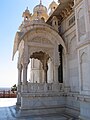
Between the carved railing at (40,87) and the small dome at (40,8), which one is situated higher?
the small dome at (40,8)

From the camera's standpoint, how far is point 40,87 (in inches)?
378

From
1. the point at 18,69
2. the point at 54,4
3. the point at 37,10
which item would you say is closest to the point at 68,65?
the point at 18,69

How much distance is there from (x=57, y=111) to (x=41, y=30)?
484 cm

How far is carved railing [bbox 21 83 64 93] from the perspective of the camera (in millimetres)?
9303

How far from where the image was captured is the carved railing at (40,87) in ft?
30.5

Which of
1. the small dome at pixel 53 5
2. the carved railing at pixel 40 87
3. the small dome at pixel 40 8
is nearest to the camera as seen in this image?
the carved railing at pixel 40 87

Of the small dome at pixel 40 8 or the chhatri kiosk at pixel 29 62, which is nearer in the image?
the chhatri kiosk at pixel 29 62

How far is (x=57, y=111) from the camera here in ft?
31.4

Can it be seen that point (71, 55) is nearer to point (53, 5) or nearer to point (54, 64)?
point (54, 64)

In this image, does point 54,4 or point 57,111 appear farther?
point 54,4

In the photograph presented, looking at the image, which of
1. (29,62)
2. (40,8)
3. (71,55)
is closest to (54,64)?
(71,55)

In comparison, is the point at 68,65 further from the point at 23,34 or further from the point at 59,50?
the point at 23,34

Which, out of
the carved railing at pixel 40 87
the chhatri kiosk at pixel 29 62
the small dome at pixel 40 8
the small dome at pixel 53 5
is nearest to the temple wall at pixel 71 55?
the chhatri kiosk at pixel 29 62

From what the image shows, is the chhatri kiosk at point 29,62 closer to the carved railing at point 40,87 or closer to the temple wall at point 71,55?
the carved railing at point 40,87
